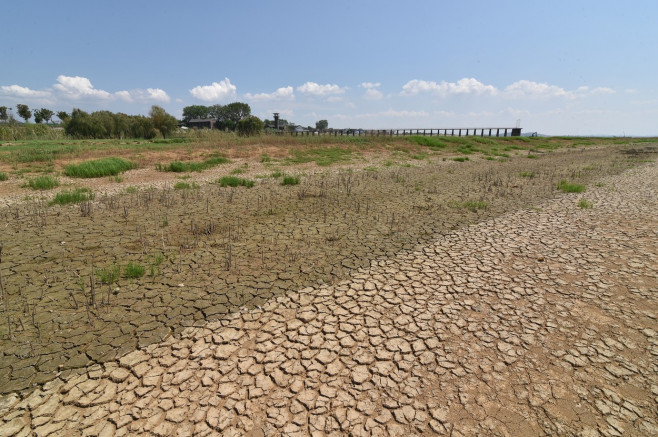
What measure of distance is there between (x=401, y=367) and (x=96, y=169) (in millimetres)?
16676

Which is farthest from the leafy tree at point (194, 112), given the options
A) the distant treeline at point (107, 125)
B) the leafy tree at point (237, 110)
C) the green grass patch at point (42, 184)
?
→ the green grass patch at point (42, 184)

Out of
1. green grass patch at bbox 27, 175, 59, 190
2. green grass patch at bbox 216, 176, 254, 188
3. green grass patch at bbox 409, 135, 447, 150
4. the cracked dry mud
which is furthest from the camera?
green grass patch at bbox 409, 135, 447, 150

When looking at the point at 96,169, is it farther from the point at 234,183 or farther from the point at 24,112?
the point at 24,112

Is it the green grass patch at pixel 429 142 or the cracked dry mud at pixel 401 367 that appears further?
the green grass patch at pixel 429 142

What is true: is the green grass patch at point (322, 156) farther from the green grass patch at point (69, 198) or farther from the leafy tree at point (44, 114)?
the leafy tree at point (44, 114)

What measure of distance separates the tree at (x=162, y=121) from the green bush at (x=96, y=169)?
98.5 feet

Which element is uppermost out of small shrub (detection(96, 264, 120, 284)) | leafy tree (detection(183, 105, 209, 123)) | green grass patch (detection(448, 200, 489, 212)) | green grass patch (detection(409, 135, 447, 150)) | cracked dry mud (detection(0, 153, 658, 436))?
leafy tree (detection(183, 105, 209, 123))

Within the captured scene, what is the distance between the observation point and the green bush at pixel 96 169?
547 inches

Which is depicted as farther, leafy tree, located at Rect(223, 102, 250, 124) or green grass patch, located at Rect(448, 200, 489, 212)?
leafy tree, located at Rect(223, 102, 250, 124)

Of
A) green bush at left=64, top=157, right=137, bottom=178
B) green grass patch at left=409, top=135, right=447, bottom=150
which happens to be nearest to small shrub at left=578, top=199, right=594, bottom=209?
green bush at left=64, top=157, right=137, bottom=178

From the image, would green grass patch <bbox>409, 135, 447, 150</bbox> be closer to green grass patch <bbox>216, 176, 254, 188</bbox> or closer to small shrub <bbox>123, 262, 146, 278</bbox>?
green grass patch <bbox>216, 176, 254, 188</bbox>

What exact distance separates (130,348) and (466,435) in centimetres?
336

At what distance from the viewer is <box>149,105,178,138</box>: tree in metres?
41.8

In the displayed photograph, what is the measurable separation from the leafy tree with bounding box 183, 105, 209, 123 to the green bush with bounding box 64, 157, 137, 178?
106789 mm
